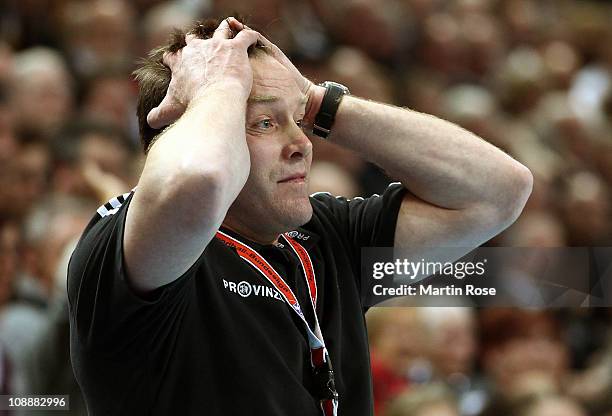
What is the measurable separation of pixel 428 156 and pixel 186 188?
74cm

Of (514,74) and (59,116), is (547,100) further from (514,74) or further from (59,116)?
(59,116)

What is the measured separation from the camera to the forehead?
6.45 ft

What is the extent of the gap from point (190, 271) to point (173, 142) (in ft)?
0.74

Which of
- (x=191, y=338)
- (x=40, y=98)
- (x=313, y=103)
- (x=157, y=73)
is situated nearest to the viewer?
(x=191, y=338)

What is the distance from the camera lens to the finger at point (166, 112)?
189 cm

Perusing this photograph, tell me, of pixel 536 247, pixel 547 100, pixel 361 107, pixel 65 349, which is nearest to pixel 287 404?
pixel 361 107

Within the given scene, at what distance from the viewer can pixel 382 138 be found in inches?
85.4

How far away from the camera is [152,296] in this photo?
1688mm

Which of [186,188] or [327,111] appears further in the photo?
[327,111]

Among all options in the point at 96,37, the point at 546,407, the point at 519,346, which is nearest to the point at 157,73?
the point at 546,407

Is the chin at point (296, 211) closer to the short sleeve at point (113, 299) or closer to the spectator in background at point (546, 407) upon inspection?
the short sleeve at point (113, 299)

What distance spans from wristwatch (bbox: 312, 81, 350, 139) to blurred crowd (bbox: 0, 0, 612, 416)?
0.12 meters

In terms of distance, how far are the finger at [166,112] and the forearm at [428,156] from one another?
0.42 meters

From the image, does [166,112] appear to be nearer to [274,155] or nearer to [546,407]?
[274,155]
